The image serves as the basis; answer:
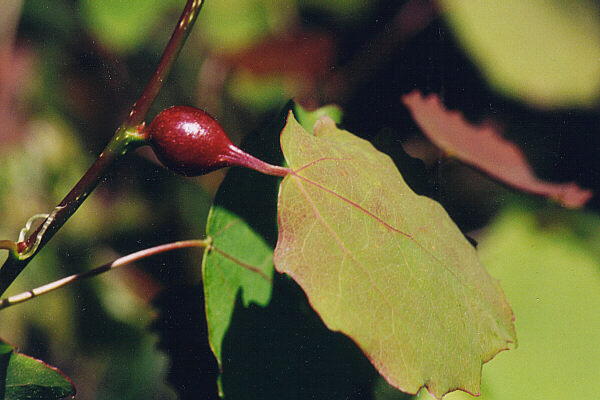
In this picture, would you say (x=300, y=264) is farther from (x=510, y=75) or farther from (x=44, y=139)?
(x=44, y=139)

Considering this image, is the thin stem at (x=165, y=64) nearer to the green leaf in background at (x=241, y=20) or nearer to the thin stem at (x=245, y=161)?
the thin stem at (x=245, y=161)

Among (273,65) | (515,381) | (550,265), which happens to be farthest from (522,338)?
(273,65)

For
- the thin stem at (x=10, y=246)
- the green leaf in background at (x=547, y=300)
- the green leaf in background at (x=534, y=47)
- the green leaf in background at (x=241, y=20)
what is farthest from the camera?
the green leaf in background at (x=241, y=20)

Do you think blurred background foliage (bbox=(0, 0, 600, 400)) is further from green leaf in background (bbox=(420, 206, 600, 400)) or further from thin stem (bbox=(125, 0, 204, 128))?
thin stem (bbox=(125, 0, 204, 128))

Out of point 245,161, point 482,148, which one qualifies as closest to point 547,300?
point 482,148

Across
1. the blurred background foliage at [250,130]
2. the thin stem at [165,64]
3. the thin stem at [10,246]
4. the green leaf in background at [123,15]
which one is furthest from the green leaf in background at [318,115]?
the green leaf in background at [123,15]

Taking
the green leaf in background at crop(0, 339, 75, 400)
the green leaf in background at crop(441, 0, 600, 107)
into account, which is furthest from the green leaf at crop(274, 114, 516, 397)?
the green leaf in background at crop(441, 0, 600, 107)
